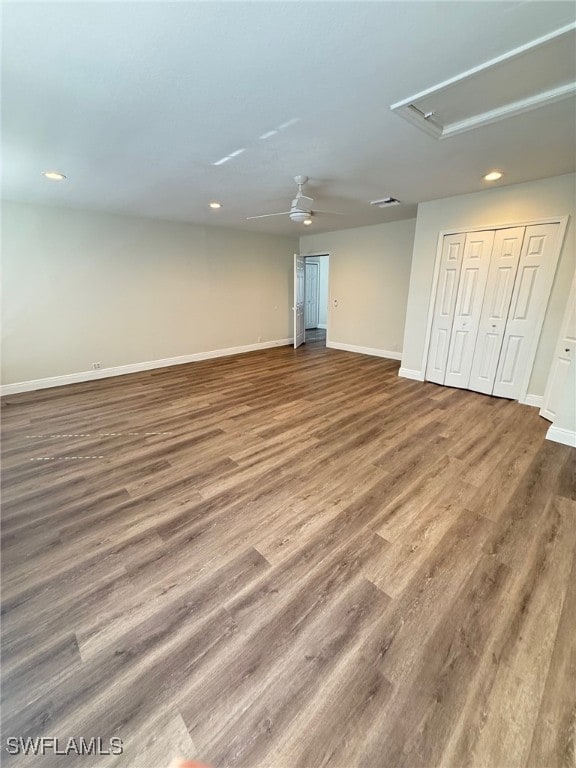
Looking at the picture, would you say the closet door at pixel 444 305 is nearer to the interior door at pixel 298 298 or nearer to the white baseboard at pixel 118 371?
the interior door at pixel 298 298

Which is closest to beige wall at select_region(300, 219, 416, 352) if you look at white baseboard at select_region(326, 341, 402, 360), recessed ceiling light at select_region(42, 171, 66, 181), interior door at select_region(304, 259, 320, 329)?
white baseboard at select_region(326, 341, 402, 360)

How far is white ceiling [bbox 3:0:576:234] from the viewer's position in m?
1.37

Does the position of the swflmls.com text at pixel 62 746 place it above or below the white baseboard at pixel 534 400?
below

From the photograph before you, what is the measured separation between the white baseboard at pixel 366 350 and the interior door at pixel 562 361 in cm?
284

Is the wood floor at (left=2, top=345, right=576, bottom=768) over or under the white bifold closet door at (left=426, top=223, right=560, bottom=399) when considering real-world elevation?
under

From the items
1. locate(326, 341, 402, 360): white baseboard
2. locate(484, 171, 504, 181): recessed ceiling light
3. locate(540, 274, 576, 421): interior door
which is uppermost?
locate(484, 171, 504, 181): recessed ceiling light

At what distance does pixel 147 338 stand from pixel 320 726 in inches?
226

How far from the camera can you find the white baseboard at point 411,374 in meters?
4.95

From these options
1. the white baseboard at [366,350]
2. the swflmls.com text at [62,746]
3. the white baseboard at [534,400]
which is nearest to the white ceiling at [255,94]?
the white baseboard at [534,400]

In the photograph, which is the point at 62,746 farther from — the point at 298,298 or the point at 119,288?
the point at 298,298

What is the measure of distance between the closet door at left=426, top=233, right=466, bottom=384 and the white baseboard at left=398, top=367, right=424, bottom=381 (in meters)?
0.11

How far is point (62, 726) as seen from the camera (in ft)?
3.61

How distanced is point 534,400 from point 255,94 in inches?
177

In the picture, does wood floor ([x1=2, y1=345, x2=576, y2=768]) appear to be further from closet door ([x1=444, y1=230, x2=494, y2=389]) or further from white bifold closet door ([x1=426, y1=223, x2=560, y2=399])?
closet door ([x1=444, y1=230, x2=494, y2=389])
